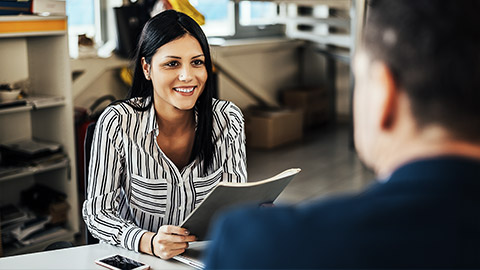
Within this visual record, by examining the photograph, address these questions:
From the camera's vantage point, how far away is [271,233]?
642 millimetres

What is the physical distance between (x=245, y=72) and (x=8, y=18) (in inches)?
148

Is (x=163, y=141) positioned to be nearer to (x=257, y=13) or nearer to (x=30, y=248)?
(x=30, y=248)

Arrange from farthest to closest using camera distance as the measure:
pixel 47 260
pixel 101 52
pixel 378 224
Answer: pixel 101 52 < pixel 47 260 < pixel 378 224

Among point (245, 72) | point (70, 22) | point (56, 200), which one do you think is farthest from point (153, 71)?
point (245, 72)

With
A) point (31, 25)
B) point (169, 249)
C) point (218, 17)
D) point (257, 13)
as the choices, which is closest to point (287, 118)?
point (218, 17)

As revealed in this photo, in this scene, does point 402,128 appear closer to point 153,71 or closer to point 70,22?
point 153,71

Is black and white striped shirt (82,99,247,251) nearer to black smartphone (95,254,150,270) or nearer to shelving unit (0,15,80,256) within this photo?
black smartphone (95,254,150,270)

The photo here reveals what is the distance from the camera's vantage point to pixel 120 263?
161 centimetres

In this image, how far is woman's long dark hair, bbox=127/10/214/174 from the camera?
2062 millimetres

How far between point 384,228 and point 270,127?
18.6 ft

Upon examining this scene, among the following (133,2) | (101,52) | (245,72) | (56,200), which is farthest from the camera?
(245,72)

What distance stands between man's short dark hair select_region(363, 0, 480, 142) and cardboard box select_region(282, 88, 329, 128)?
6505mm

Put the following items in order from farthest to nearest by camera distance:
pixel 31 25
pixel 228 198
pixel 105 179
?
1. pixel 31 25
2. pixel 105 179
3. pixel 228 198

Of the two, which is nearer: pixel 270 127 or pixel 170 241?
pixel 170 241
